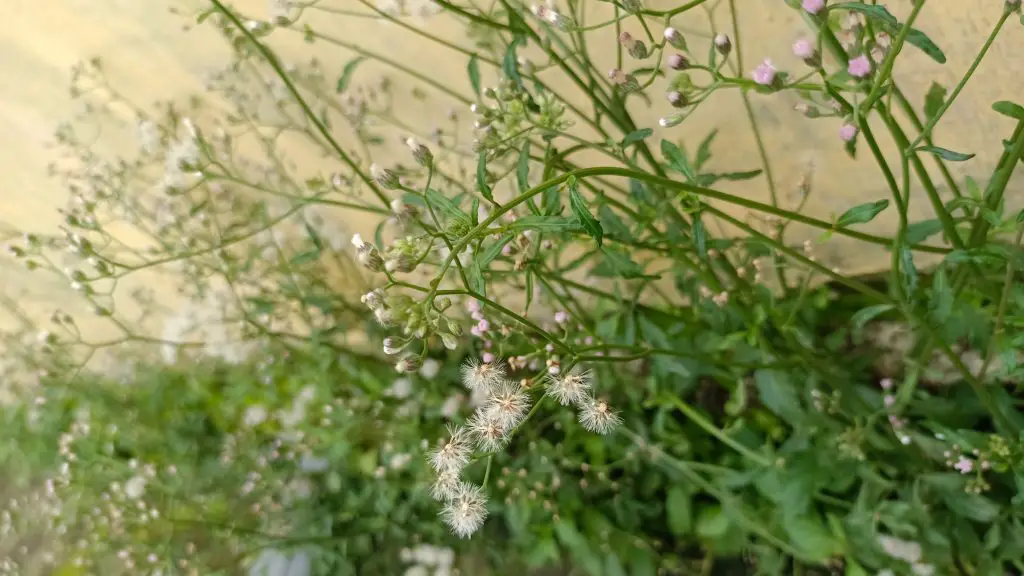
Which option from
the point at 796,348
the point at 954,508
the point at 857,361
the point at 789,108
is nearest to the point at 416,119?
the point at 789,108

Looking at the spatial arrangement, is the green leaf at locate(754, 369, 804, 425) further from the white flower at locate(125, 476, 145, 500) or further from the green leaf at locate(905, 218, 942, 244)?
the white flower at locate(125, 476, 145, 500)

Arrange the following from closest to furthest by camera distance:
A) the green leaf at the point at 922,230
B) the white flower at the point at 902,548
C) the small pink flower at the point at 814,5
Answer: the small pink flower at the point at 814,5
the green leaf at the point at 922,230
the white flower at the point at 902,548

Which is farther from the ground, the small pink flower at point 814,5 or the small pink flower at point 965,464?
the small pink flower at point 814,5

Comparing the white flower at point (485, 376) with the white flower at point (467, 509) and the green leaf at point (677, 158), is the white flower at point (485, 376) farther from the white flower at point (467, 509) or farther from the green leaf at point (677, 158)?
the green leaf at point (677, 158)

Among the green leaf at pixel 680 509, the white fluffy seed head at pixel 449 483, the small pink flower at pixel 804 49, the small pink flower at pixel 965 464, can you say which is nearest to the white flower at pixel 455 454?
the white fluffy seed head at pixel 449 483

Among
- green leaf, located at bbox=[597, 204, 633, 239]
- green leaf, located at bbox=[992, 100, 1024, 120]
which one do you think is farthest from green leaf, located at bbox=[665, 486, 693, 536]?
green leaf, located at bbox=[992, 100, 1024, 120]

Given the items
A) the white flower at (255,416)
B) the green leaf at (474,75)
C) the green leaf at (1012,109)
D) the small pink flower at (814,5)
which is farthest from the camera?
Answer: the white flower at (255,416)

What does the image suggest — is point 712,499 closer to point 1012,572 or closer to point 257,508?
point 1012,572

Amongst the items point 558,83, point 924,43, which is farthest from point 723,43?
point 558,83
